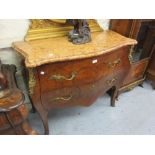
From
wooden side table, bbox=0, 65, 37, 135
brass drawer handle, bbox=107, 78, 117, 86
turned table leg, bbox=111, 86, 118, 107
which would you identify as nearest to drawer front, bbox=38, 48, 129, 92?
brass drawer handle, bbox=107, 78, 117, 86

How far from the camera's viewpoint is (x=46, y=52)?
1.30 metres

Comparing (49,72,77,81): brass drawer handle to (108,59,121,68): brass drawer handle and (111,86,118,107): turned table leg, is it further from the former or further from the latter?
(111,86,118,107): turned table leg

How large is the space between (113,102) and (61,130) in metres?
0.64

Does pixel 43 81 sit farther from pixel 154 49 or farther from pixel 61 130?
pixel 154 49

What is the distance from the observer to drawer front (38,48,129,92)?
1303 millimetres


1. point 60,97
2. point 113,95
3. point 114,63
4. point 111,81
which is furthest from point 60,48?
point 113,95

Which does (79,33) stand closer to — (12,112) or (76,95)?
(76,95)

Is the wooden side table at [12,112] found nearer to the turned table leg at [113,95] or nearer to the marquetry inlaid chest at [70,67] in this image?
the marquetry inlaid chest at [70,67]

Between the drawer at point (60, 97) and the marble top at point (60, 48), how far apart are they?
28 centimetres

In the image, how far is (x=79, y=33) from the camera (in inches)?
57.7

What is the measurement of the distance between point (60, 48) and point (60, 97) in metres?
0.37

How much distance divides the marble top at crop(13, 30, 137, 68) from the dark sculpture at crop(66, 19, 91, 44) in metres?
0.04
